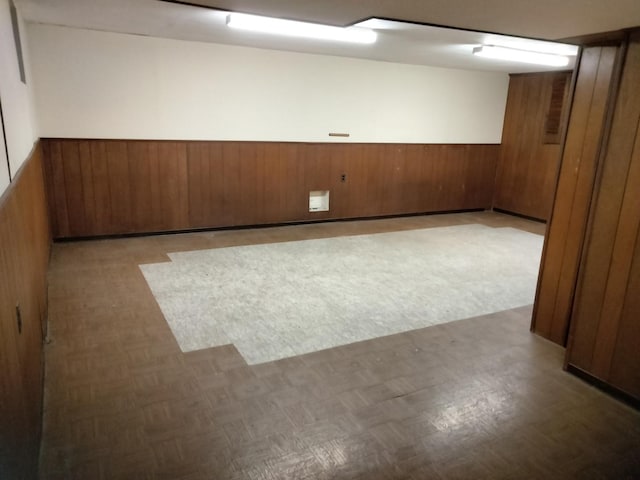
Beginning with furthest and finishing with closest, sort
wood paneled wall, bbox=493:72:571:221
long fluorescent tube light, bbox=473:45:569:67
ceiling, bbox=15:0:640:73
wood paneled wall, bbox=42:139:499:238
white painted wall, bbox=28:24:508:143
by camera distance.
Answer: wood paneled wall, bbox=493:72:571:221
wood paneled wall, bbox=42:139:499:238
long fluorescent tube light, bbox=473:45:569:67
white painted wall, bbox=28:24:508:143
ceiling, bbox=15:0:640:73

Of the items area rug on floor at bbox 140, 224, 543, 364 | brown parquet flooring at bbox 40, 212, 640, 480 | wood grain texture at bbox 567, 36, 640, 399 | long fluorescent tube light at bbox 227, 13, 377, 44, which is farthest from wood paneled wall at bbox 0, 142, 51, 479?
wood grain texture at bbox 567, 36, 640, 399

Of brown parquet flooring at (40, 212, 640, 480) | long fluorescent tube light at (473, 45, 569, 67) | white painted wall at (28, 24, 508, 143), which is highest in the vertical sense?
long fluorescent tube light at (473, 45, 569, 67)

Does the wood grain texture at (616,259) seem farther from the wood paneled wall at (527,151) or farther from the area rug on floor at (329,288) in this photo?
the wood paneled wall at (527,151)

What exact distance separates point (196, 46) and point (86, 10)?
1623 millimetres

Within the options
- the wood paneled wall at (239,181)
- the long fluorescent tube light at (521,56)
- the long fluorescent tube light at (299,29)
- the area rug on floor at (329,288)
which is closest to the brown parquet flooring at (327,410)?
the area rug on floor at (329,288)

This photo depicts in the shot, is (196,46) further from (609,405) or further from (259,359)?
(609,405)

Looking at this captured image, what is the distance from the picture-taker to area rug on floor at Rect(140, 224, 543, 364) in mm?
3320

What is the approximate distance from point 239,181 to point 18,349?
14.5 feet

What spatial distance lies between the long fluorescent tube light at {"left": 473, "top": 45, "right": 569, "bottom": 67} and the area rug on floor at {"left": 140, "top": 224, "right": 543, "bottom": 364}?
2.30 meters

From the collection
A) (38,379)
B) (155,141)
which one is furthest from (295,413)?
(155,141)

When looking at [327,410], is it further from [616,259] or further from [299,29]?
[299,29]

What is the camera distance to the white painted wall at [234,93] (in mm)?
4910

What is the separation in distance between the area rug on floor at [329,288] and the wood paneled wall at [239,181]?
3.01 ft

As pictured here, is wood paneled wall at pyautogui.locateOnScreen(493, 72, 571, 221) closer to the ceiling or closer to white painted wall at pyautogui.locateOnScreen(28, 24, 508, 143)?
white painted wall at pyautogui.locateOnScreen(28, 24, 508, 143)
